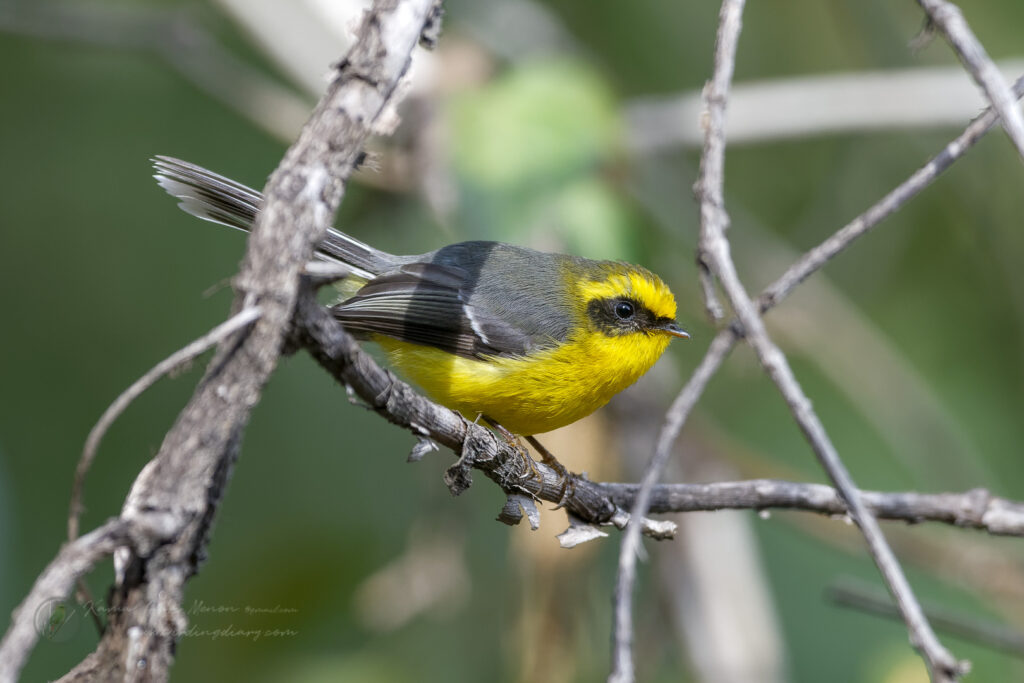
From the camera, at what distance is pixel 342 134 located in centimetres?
134

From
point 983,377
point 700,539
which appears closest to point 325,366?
point 700,539

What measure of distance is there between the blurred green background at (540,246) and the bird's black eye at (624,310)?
0.28 meters

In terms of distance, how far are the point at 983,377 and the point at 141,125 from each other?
17.1 feet

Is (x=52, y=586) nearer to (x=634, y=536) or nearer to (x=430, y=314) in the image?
(x=634, y=536)

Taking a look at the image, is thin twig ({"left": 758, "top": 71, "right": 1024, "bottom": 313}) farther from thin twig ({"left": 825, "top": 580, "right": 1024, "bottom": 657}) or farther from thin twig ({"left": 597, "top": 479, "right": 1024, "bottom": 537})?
thin twig ({"left": 825, "top": 580, "right": 1024, "bottom": 657})

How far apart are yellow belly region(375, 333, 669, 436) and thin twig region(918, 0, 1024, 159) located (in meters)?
1.81

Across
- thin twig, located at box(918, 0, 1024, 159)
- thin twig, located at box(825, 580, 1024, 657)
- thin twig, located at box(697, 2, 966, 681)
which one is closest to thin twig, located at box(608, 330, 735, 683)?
thin twig, located at box(697, 2, 966, 681)

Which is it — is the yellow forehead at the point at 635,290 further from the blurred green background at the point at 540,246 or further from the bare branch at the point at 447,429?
the bare branch at the point at 447,429

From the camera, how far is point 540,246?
3719mm

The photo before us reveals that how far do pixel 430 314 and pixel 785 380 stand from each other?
1959 mm

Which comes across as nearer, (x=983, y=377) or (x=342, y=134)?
(x=342, y=134)

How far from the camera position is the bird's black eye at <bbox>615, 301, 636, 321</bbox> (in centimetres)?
354

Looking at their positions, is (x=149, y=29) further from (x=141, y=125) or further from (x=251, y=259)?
(x=251, y=259)

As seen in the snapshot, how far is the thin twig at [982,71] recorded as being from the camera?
1578mm
